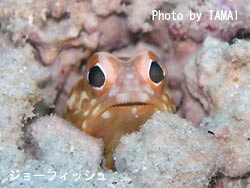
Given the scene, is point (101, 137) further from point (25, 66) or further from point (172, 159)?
point (172, 159)

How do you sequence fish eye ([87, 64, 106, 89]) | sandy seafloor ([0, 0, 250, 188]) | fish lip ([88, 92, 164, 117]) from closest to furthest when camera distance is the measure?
sandy seafloor ([0, 0, 250, 188]) → fish lip ([88, 92, 164, 117]) → fish eye ([87, 64, 106, 89])

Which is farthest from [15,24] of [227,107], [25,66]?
[227,107]

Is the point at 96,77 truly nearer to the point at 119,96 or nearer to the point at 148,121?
the point at 119,96

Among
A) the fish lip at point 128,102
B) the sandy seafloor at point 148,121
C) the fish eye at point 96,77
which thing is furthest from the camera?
the fish eye at point 96,77

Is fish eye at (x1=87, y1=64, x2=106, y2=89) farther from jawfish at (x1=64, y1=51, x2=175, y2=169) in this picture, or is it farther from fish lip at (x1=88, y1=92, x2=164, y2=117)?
fish lip at (x1=88, y1=92, x2=164, y2=117)

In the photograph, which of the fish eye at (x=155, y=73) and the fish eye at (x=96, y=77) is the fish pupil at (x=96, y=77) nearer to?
the fish eye at (x=96, y=77)

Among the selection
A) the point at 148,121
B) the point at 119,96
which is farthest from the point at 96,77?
the point at 148,121

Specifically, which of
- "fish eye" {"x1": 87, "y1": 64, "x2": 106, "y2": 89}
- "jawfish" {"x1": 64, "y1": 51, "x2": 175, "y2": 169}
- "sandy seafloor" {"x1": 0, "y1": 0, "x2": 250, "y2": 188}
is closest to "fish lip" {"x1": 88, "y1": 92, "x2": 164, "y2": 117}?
"jawfish" {"x1": 64, "y1": 51, "x2": 175, "y2": 169}

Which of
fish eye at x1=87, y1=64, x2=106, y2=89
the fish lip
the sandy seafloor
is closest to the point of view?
the sandy seafloor

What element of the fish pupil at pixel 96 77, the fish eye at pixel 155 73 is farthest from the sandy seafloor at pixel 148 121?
the fish pupil at pixel 96 77
